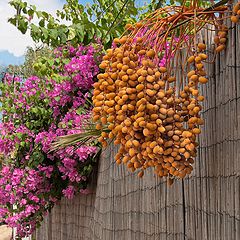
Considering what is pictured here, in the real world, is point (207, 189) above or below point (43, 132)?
below

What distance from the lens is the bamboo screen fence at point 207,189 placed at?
1.86 m

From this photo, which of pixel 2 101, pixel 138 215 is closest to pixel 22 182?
pixel 2 101

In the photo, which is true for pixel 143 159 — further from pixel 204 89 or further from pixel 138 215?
pixel 138 215

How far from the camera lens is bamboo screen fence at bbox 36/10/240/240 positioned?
73.3 inches

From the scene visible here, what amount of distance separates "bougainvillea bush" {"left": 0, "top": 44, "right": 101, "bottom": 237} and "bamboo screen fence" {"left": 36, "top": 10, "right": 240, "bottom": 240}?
62.7 inches

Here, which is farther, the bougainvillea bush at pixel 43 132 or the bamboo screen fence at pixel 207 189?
the bougainvillea bush at pixel 43 132

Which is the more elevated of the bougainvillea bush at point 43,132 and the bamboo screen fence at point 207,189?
the bougainvillea bush at point 43,132

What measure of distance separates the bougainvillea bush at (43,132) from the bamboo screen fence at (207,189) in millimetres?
1593

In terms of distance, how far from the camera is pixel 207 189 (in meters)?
2.10

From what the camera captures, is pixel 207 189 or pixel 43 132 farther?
pixel 43 132

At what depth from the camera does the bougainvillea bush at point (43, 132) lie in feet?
17.2

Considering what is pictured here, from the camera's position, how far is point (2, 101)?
6.46m

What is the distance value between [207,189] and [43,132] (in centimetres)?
359

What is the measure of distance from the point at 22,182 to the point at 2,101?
104 cm
